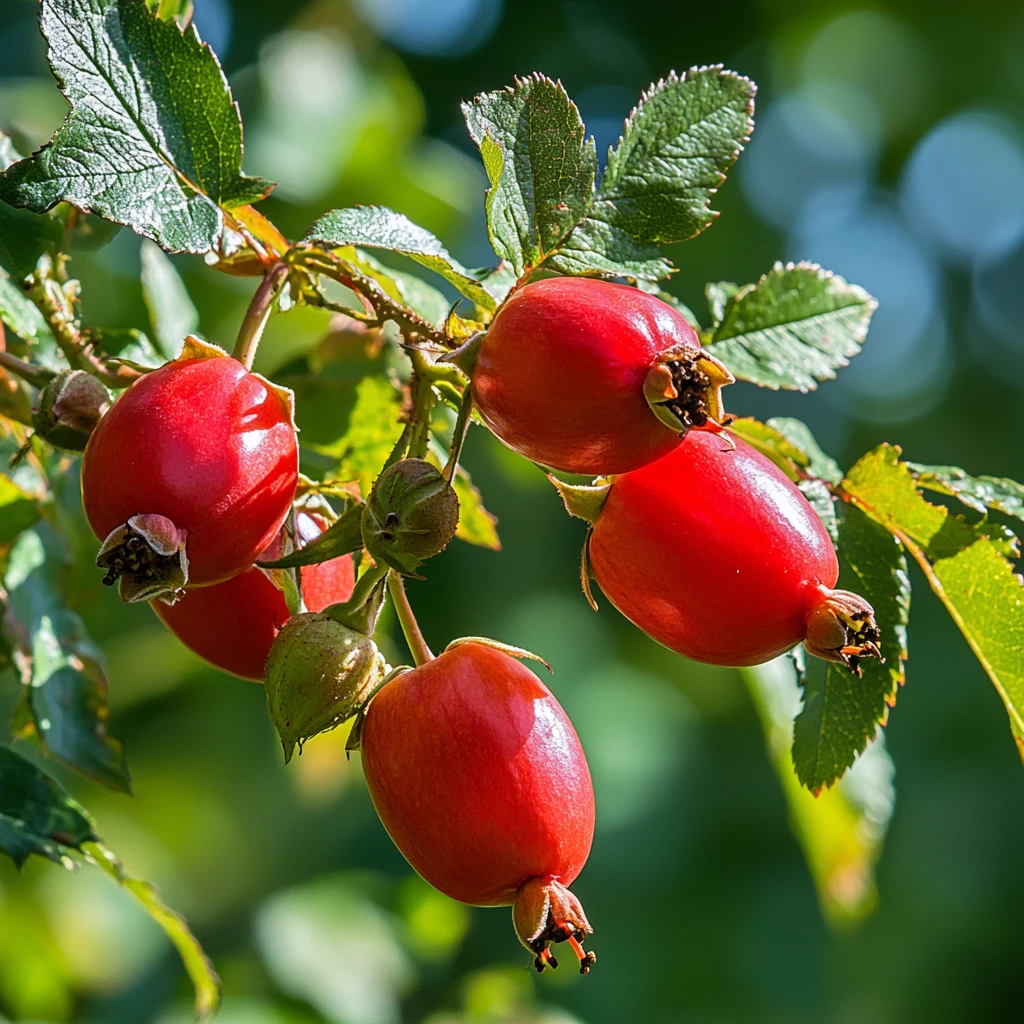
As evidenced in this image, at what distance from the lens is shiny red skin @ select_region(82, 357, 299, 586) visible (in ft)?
3.61

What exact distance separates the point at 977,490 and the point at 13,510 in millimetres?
1454

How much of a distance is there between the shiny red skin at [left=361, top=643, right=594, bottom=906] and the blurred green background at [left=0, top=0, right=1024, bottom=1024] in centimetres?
80

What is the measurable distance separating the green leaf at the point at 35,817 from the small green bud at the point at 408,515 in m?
0.85

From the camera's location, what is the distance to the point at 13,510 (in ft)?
6.27

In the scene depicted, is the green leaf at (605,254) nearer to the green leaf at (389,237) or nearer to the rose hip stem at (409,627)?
the green leaf at (389,237)

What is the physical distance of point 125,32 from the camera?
49.2 inches

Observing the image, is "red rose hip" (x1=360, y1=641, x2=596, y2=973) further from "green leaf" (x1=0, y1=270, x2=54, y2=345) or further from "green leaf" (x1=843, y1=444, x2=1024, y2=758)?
"green leaf" (x1=0, y1=270, x2=54, y2=345)

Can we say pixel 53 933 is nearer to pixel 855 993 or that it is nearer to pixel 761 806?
pixel 761 806

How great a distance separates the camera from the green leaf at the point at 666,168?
4.46 ft

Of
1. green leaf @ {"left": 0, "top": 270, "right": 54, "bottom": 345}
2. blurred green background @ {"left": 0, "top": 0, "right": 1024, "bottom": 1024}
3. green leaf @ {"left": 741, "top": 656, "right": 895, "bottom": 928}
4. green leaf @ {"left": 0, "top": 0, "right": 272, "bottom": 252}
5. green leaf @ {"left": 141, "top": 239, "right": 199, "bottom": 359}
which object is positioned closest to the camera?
green leaf @ {"left": 0, "top": 0, "right": 272, "bottom": 252}

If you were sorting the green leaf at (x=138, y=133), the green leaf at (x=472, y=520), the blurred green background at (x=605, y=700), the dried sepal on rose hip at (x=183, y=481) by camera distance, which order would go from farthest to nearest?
1. the blurred green background at (x=605, y=700)
2. the green leaf at (x=472, y=520)
3. the green leaf at (x=138, y=133)
4. the dried sepal on rose hip at (x=183, y=481)

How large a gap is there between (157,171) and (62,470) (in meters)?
0.88

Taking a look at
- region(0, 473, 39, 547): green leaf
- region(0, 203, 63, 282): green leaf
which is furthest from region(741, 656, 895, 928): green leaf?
region(0, 203, 63, 282): green leaf

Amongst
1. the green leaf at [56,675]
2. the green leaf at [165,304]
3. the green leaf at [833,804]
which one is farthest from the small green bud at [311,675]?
the green leaf at [833,804]
